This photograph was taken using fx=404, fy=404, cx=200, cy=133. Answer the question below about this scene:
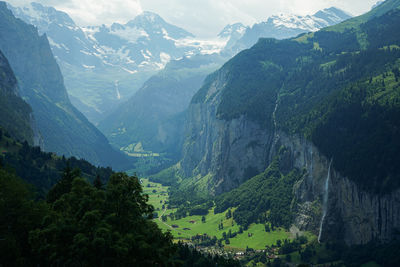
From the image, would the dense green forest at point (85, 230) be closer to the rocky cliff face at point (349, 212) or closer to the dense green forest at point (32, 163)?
the dense green forest at point (32, 163)

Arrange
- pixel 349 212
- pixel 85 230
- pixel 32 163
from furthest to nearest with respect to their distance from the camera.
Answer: pixel 349 212, pixel 32 163, pixel 85 230

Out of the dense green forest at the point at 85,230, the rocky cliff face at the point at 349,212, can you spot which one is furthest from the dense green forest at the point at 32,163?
the rocky cliff face at the point at 349,212

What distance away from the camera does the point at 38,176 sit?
527 feet

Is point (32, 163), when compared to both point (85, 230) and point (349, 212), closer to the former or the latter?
point (349, 212)

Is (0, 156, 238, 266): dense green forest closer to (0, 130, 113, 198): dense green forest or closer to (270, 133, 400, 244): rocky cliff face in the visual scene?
(0, 130, 113, 198): dense green forest

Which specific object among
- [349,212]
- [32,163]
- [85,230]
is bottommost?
[85,230]

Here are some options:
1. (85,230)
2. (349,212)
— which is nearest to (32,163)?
(349,212)

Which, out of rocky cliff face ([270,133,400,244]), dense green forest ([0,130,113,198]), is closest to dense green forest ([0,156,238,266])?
dense green forest ([0,130,113,198])

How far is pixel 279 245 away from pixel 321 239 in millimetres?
20316

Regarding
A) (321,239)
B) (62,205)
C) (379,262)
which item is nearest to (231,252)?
(321,239)

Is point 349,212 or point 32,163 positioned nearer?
point 32,163

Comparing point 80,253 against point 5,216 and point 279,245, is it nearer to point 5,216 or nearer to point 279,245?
point 5,216

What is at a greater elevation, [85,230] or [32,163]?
[32,163]

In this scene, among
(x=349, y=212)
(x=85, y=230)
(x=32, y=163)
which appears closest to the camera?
(x=85, y=230)
